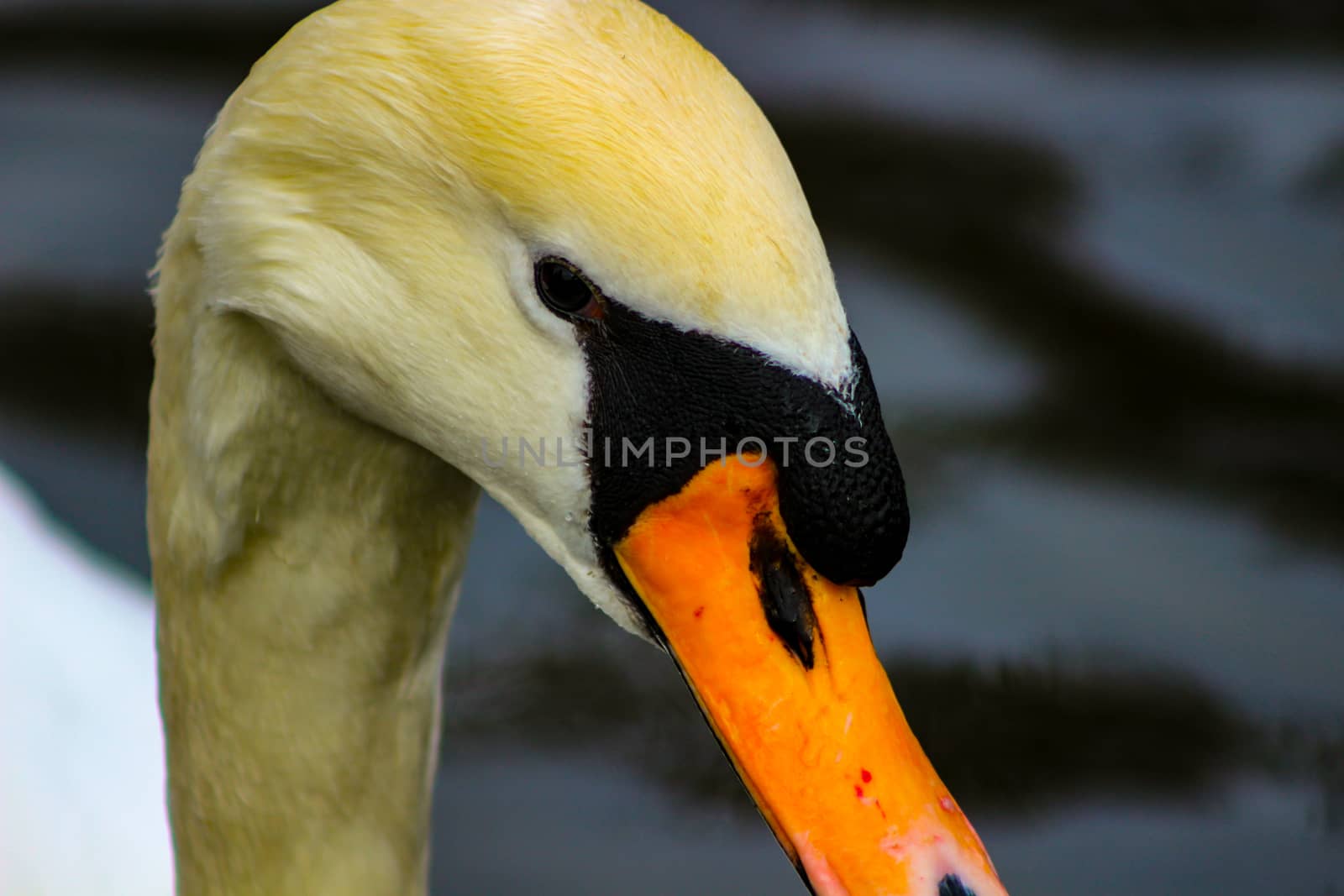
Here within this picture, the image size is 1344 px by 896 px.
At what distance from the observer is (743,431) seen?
1.15 metres

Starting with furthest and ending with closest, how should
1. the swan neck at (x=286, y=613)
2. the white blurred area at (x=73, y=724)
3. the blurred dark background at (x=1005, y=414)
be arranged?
the blurred dark background at (x=1005, y=414) < the white blurred area at (x=73, y=724) < the swan neck at (x=286, y=613)

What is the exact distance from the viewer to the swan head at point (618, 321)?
1.11 meters

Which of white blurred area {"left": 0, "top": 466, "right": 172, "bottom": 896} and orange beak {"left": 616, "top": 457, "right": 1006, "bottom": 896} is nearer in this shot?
orange beak {"left": 616, "top": 457, "right": 1006, "bottom": 896}

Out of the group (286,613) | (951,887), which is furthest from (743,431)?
(286,613)

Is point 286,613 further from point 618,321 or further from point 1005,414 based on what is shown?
point 1005,414

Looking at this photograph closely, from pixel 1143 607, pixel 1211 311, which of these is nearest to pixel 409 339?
pixel 1143 607

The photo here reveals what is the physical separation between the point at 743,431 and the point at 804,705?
0.72ft

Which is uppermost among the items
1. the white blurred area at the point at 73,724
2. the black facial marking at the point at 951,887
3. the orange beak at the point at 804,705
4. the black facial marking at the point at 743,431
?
the black facial marking at the point at 743,431

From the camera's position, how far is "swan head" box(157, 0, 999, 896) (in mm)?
1107

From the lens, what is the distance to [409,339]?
4.02 feet

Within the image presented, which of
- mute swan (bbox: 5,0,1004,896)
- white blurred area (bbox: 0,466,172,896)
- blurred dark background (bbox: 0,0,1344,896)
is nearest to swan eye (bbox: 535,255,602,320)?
mute swan (bbox: 5,0,1004,896)

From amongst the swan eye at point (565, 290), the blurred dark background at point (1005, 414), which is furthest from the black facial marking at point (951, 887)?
the blurred dark background at point (1005, 414)

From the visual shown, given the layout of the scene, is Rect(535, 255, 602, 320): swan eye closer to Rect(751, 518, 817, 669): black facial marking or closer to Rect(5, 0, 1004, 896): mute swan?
Rect(5, 0, 1004, 896): mute swan

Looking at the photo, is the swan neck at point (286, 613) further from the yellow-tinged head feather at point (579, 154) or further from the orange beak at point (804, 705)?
the orange beak at point (804, 705)
